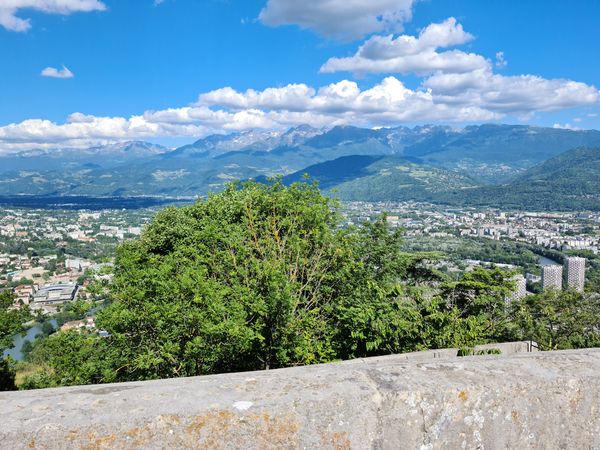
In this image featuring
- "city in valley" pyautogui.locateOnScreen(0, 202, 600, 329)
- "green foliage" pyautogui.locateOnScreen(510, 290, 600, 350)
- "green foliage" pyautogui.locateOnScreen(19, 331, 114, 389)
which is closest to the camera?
"green foliage" pyautogui.locateOnScreen(19, 331, 114, 389)

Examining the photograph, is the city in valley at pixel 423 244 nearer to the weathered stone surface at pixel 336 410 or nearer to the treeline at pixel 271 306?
the treeline at pixel 271 306

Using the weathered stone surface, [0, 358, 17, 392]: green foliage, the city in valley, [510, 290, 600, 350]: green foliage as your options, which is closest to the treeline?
[510, 290, 600, 350]: green foliage

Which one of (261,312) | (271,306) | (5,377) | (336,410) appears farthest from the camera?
(5,377)

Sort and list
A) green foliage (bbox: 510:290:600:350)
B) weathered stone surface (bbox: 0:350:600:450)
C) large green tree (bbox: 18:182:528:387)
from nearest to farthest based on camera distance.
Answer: weathered stone surface (bbox: 0:350:600:450)
large green tree (bbox: 18:182:528:387)
green foliage (bbox: 510:290:600:350)

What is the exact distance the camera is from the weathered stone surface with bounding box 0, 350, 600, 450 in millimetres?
1828

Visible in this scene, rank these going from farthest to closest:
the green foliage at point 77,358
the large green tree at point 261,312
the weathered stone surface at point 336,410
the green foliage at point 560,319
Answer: the green foliage at point 560,319 → the green foliage at point 77,358 → the large green tree at point 261,312 → the weathered stone surface at point 336,410

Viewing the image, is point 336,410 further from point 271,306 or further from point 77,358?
point 77,358

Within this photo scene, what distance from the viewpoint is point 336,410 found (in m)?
1.99

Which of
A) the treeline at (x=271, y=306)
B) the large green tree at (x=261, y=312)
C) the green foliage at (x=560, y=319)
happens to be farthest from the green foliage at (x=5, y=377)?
the green foliage at (x=560, y=319)

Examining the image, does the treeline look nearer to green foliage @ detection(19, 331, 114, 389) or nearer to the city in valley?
green foliage @ detection(19, 331, 114, 389)

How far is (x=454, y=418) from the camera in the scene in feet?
6.91

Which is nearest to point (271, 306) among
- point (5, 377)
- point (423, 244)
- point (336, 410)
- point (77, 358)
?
point (336, 410)

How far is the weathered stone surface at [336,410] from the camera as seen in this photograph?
1828 mm

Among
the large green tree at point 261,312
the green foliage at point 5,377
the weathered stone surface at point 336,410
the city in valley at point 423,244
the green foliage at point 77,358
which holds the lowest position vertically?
the city in valley at point 423,244
